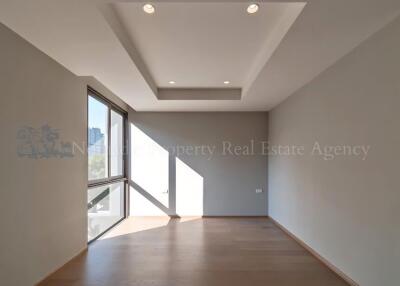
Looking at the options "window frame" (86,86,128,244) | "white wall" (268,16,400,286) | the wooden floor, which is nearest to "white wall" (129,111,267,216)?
"window frame" (86,86,128,244)

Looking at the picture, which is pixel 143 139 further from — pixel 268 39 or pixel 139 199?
pixel 268 39

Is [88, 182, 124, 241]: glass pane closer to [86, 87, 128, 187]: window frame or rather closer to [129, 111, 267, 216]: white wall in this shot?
[86, 87, 128, 187]: window frame

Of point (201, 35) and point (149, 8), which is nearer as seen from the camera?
point (149, 8)

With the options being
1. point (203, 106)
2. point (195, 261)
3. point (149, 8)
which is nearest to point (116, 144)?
point (203, 106)

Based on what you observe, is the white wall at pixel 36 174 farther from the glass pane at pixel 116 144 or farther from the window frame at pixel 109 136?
the glass pane at pixel 116 144

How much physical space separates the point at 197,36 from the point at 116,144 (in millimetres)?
3390

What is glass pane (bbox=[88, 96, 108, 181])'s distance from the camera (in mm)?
3740

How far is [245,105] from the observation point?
4.82m

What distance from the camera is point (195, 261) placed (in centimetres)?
307

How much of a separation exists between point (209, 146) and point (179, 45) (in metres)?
3.08

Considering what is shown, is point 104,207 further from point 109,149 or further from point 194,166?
point 194,166

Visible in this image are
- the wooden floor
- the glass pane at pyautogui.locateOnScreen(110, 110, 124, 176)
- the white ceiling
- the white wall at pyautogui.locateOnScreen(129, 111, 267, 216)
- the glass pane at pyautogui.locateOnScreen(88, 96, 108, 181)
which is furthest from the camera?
the white wall at pyautogui.locateOnScreen(129, 111, 267, 216)

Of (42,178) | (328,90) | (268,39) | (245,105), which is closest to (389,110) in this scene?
(328,90)

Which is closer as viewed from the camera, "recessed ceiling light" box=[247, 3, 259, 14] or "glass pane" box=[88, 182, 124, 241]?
"recessed ceiling light" box=[247, 3, 259, 14]
